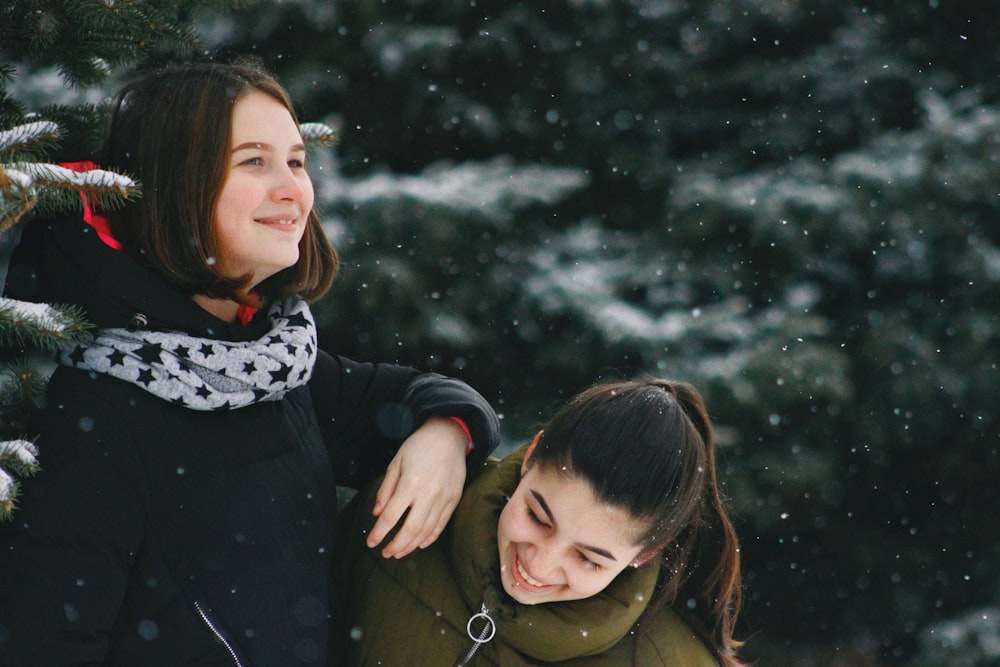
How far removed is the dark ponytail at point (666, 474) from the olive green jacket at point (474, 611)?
12 cm

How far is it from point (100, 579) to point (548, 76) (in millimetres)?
3332

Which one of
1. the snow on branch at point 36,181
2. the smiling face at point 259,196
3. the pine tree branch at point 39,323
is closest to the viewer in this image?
the snow on branch at point 36,181

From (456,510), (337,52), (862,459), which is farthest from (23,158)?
(862,459)

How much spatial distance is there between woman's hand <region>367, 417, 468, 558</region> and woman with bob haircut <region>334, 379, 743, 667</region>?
103mm

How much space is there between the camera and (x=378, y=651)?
220 cm

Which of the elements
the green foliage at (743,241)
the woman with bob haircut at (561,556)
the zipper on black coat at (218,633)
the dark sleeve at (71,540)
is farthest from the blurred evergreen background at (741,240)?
the dark sleeve at (71,540)

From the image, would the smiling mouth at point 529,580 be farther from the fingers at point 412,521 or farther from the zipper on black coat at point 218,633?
the zipper on black coat at point 218,633

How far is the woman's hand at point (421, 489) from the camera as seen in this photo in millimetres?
2113

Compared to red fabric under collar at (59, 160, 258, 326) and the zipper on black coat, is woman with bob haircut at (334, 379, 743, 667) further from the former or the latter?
red fabric under collar at (59, 160, 258, 326)

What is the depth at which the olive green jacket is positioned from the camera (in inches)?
85.8

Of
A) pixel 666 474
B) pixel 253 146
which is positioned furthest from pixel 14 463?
pixel 666 474

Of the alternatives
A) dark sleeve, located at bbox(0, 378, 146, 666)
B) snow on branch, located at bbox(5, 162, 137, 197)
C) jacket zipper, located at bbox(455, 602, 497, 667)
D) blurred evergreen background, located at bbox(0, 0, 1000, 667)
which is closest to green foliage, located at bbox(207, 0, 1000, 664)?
blurred evergreen background, located at bbox(0, 0, 1000, 667)

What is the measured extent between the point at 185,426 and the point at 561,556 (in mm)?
872

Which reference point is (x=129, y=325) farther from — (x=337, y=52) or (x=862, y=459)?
(x=862, y=459)
